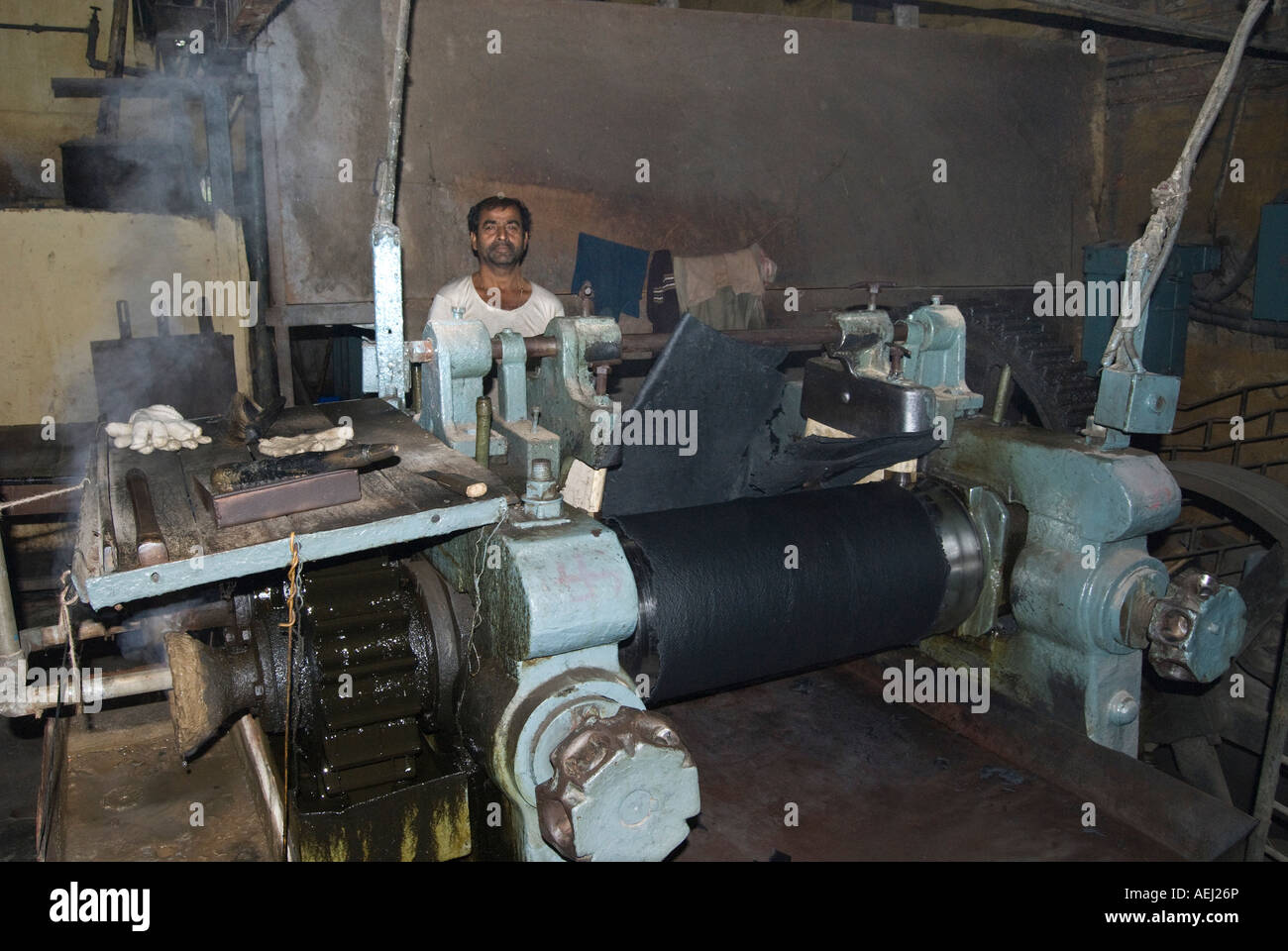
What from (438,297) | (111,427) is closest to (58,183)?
(438,297)

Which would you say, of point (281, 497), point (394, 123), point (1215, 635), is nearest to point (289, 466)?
point (281, 497)

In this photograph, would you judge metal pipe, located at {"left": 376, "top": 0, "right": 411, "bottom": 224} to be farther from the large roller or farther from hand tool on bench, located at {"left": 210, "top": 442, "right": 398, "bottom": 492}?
the large roller

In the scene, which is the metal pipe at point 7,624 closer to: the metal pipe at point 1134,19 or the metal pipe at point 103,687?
the metal pipe at point 103,687

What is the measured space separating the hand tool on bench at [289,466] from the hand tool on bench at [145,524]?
133mm

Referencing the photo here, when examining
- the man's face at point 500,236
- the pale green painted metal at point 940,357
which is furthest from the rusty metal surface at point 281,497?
the man's face at point 500,236

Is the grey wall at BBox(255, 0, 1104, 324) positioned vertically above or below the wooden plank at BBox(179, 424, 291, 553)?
above

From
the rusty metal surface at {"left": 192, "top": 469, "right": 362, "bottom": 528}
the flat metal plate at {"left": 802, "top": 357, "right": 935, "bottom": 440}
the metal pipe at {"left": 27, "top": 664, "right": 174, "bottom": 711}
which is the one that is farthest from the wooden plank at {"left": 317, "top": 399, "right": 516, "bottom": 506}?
the flat metal plate at {"left": 802, "top": 357, "right": 935, "bottom": 440}

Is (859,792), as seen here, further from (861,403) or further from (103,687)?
(103,687)

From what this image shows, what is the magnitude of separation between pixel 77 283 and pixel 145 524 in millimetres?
4312

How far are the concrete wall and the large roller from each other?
4.00 metres

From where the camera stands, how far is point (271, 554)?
5.73ft

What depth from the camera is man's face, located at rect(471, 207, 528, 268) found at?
472 cm

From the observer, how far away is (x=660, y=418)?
105 inches

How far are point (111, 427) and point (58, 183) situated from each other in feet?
26.5
